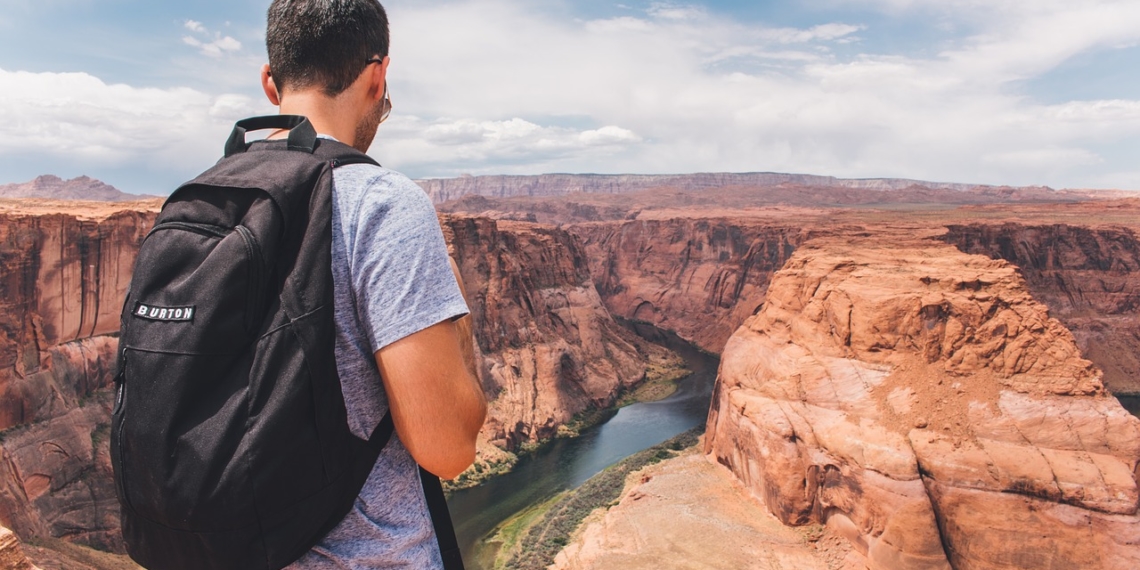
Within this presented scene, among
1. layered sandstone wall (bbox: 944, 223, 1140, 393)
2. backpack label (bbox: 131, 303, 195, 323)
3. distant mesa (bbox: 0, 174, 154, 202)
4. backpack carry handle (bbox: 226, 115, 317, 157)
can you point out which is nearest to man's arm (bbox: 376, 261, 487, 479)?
backpack label (bbox: 131, 303, 195, 323)

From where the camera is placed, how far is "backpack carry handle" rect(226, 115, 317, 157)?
1471 millimetres

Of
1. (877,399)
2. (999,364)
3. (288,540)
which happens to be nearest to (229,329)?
(288,540)

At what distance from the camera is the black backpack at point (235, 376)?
1.26m

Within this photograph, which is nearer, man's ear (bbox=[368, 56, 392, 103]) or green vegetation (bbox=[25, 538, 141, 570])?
man's ear (bbox=[368, 56, 392, 103])

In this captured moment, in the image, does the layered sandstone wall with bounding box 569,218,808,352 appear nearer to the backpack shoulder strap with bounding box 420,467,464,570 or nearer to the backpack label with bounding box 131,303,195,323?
the backpack shoulder strap with bounding box 420,467,464,570

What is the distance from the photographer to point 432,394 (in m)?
1.44

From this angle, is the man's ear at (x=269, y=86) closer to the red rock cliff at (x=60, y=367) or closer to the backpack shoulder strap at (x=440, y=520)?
the backpack shoulder strap at (x=440, y=520)

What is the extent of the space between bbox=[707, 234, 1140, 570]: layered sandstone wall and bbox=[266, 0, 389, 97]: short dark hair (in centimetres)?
1751

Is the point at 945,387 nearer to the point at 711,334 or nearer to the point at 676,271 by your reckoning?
the point at 711,334

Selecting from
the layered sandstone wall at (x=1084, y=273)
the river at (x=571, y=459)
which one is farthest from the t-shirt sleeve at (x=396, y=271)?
the layered sandstone wall at (x=1084, y=273)

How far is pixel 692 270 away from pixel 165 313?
225ft

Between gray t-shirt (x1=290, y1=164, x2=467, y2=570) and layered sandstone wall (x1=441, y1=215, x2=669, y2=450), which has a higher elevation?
gray t-shirt (x1=290, y1=164, x2=467, y2=570)

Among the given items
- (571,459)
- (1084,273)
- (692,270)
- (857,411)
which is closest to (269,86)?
(857,411)

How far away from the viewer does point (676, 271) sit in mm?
70125
